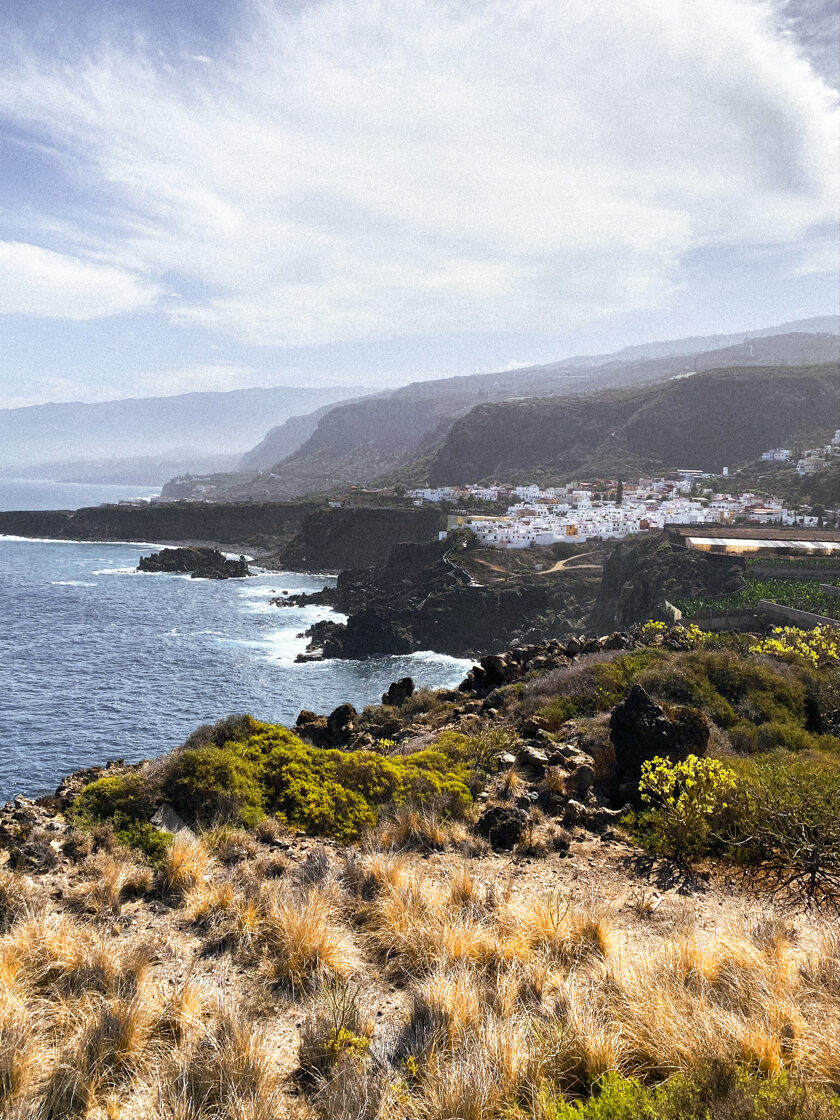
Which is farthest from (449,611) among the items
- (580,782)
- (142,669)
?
(580,782)

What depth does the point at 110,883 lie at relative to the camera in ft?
19.8

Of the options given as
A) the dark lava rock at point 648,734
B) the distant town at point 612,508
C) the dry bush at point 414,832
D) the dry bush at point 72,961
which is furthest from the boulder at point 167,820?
the distant town at point 612,508

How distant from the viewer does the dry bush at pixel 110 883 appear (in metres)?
5.81

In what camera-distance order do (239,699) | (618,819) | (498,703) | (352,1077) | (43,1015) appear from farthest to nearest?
1. (239,699)
2. (498,703)
3. (618,819)
4. (43,1015)
5. (352,1077)

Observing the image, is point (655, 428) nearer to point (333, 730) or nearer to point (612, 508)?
point (612, 508)

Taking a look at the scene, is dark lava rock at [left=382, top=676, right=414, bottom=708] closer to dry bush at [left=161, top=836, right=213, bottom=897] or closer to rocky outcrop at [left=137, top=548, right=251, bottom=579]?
dry bush at [left=161, top=836, right=213, bottom=897]

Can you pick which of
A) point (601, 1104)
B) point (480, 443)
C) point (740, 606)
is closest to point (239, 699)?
point (740, 606)

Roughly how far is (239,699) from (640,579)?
32832 mm

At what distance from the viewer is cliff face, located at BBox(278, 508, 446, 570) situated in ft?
292

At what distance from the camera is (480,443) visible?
162000mm

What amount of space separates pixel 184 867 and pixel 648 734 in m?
6.60

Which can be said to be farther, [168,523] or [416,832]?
[168,523]

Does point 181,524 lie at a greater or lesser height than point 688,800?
greater

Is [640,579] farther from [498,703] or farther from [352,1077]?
[352,1077]
